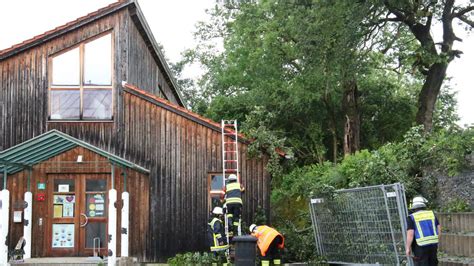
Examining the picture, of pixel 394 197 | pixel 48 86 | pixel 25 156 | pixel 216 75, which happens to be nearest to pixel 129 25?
pixel 48 86

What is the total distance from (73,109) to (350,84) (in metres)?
15.8

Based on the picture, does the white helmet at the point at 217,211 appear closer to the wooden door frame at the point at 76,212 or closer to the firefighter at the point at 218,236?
the firefighter at the point at 218,236

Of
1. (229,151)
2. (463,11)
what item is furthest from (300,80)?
(229,151)

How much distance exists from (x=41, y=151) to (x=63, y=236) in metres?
2.62

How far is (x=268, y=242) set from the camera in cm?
1394

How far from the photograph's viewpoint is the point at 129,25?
18.5 m

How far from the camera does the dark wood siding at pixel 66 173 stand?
17438mm

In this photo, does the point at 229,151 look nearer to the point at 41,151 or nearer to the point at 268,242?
the point at 268,242

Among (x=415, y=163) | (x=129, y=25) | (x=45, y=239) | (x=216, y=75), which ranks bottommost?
(x=45, y=239)

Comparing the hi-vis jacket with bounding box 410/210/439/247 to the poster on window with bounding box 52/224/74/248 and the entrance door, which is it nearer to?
the entrance door

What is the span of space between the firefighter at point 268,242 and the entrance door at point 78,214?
5.40m

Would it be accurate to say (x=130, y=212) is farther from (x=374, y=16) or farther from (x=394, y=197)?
(x=374, y=16)

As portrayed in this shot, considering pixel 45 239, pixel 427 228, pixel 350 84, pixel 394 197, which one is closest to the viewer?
pixel 427 228

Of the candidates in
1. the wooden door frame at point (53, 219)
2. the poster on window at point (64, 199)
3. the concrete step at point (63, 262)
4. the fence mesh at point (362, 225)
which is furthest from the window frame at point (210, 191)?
the poster on window at point (64, 199)
